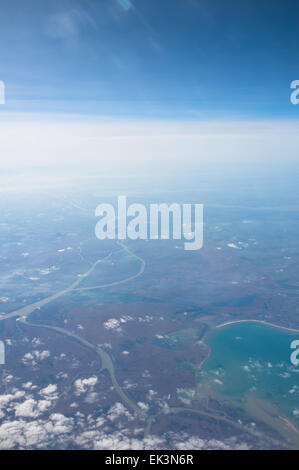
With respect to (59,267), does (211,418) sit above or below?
below

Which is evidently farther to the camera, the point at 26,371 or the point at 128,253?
the point at 128,253

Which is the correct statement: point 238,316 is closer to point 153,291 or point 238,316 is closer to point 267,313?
point 267,313

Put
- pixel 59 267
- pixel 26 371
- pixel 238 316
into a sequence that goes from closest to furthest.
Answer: pixel 26 371, pixel 238 316, pixel 59 267

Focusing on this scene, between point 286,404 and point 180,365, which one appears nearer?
point 286,404

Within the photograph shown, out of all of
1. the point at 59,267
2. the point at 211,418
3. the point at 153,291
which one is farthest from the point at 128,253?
the point at 211,418

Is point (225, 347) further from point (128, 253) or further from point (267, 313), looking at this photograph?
point (128, 253)

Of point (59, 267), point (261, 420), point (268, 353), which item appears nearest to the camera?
point (261, 420)
